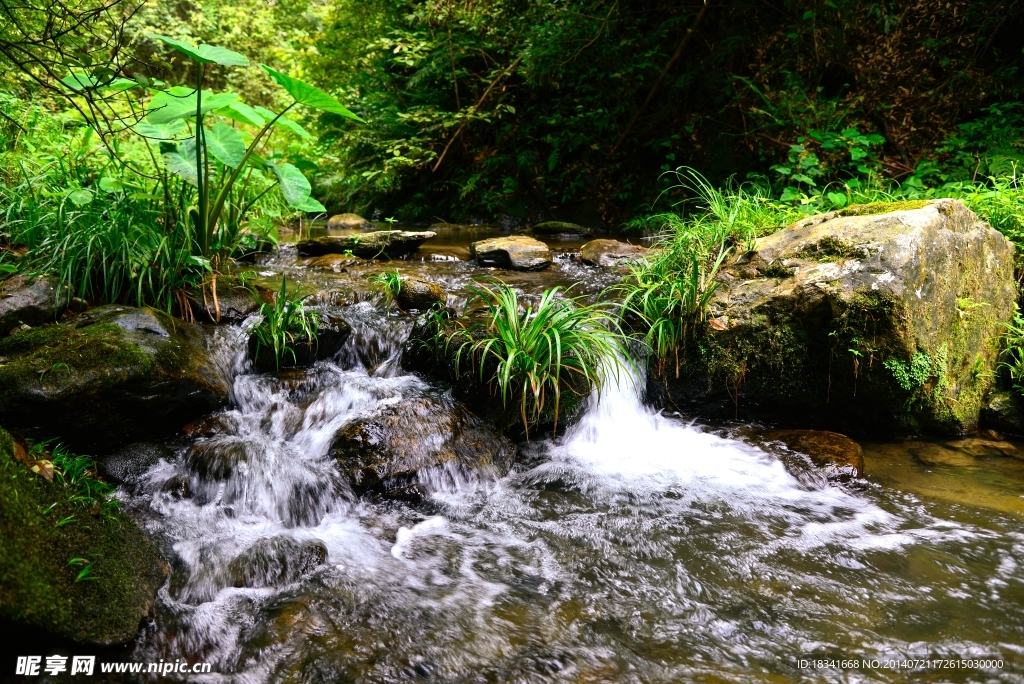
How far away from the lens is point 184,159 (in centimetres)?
464

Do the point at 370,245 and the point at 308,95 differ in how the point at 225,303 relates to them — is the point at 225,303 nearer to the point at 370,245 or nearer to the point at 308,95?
the point at 308,95

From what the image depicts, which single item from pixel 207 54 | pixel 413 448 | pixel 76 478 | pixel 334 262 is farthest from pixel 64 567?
Result: pixel 334 262

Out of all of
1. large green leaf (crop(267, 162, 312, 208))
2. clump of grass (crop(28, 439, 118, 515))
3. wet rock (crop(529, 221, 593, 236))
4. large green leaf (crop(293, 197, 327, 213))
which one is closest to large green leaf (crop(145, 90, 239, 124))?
large green leaf (crop(267, 162, 312, 208))

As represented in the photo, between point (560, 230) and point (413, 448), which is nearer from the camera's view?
point (413, 448)

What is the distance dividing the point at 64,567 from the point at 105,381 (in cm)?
144

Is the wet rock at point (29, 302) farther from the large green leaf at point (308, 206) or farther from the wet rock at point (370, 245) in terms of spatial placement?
the wet rock at point (370, 245)

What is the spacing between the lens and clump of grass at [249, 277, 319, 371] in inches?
166

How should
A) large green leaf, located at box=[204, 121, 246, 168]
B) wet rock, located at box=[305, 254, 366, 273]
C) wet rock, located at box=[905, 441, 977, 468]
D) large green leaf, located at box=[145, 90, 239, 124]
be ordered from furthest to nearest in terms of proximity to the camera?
wet rock, located at box=[305, 254, 366, 273], large green leaf, located at box=[204, 121, 246, 168], large green leaf, located at box=[145, 90, 239, 124], wet rock, located at box=[905, 441, 977, 468]

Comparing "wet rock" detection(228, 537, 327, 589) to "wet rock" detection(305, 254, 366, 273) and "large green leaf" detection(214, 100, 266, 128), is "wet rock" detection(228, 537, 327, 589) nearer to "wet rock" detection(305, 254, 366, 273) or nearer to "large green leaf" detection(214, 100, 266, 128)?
"large green leaf" detection(214, 100, 266, 128)

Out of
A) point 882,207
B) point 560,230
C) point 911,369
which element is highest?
point 882,207

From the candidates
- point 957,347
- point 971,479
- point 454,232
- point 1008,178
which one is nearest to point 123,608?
point 971,479

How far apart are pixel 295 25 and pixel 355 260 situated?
11299mm

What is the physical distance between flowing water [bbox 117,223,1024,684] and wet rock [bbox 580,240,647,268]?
2992 mm

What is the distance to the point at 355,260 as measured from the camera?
6699 millimetres
